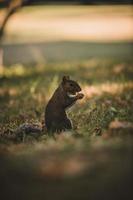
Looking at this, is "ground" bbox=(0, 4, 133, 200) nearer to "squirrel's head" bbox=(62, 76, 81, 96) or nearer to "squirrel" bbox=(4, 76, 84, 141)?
"squirrel" bbox=(4, 76, 84, 141)

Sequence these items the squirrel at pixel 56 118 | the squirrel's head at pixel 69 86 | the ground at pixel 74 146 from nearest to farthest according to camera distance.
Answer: the ground at pixel 74 146 < the squirrel at pixel 56 118 < the squirrel's head at pixel 69 86

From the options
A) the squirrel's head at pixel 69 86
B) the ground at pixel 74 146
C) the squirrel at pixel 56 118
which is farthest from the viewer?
the squirrel's head at pixel 69 86

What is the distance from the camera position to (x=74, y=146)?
6297 mm

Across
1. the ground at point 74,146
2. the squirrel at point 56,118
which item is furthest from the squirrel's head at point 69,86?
the ground at point 74,146

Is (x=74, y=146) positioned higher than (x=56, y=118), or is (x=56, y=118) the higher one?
(x=56, y=118)

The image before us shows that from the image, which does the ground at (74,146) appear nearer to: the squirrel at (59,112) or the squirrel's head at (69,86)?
the squirrel at (59,112)

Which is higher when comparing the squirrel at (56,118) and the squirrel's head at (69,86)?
the squirrel's head at (69,86)

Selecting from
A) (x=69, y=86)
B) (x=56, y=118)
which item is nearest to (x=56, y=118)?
(x=56, y=118)

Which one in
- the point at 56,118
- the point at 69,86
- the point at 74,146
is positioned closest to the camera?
the point at 74,146

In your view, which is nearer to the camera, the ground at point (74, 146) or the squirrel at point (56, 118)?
the ground at point (74, 146)

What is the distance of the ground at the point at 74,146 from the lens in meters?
5.21

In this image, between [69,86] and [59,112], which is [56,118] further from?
[69,86]

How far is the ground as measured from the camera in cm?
521

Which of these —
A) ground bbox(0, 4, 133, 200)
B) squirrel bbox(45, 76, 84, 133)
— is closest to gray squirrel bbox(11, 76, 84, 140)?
squirrel bbox(45, 76, 84, 133)
